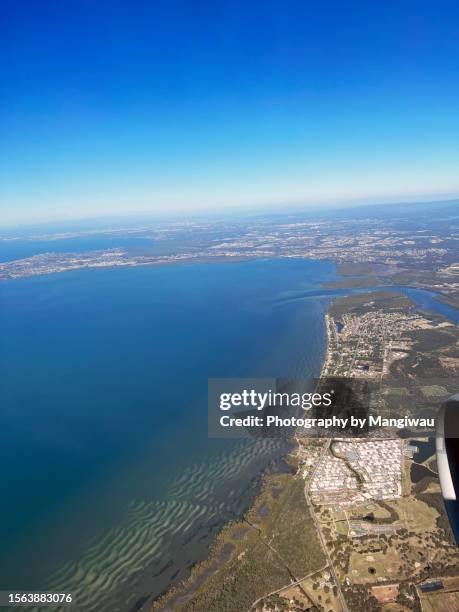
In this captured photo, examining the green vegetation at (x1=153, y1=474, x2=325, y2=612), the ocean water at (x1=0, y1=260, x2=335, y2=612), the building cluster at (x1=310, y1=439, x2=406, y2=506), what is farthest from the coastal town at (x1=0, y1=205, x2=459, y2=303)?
the green vegetation at (x1=153, y1=474, x2=325, y2=612)

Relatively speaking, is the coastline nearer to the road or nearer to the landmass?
the landmass

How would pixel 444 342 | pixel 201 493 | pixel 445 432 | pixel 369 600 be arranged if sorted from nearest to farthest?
pixel 445 432, pixel 369 600, pixel 201 493, pixel 444 342

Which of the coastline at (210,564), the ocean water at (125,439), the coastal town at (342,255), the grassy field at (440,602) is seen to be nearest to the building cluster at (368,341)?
the ocean water at (125,439)

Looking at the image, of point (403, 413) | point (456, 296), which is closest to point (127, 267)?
point (456, 296)

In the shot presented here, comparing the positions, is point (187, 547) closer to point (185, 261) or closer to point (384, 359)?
point (384, 359)

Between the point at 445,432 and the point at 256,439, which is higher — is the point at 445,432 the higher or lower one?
the higher one

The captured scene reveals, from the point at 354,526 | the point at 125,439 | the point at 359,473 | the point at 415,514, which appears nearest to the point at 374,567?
the point at 354,526

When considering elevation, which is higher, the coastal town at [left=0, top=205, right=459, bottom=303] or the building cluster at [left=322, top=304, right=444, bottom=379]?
the coastal town at [left=0, top=205, right=459, bottom=303]

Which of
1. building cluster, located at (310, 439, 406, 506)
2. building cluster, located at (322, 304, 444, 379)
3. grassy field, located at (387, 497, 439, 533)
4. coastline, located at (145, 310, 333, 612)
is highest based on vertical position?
building cluster, located at (322, 304, 444, 379)
